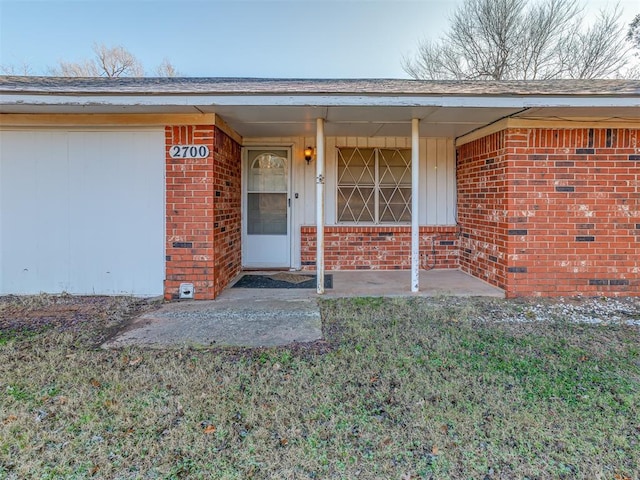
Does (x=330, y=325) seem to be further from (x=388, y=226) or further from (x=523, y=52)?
(x=523, y=52)

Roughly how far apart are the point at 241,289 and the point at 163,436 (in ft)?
11.4

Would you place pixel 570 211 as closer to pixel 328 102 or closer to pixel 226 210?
pixel 328 102

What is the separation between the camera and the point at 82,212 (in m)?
5.20

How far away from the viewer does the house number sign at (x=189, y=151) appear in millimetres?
5000

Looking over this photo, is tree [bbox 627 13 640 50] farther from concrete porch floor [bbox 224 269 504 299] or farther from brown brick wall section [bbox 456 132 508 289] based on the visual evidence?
concrete porch floor [bbox 224 269 504 299]

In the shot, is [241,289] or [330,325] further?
[241,289]

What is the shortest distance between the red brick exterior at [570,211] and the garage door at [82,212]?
15.4 ft

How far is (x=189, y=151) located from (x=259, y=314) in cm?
230

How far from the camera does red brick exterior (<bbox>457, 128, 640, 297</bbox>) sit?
512cm

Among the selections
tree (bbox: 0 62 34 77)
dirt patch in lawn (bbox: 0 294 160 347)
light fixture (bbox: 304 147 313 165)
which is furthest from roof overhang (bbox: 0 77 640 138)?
tree (bbox: 0 62 34 77)

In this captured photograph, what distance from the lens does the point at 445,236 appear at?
7035mm

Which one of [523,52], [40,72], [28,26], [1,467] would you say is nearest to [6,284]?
[1,467]

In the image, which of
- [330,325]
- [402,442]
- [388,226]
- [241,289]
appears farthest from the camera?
[388,226]

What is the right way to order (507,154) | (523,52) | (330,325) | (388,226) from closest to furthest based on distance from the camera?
(330,325) → (507,154) → (388,226) → (523,52)
